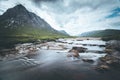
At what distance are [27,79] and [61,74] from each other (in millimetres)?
8216

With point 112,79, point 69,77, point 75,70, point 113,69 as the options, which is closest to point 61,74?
point 69,77

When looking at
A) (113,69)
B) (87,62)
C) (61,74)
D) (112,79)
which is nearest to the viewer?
(112,79)

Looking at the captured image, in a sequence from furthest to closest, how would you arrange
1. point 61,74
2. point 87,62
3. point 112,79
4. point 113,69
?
point 87,62
point 113,69
point 61,74
point 112,79

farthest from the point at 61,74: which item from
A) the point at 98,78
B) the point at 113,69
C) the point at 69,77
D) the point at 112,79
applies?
the point at 113,69

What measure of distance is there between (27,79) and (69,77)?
31.6 feet

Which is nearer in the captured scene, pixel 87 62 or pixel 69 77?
pixel 69 77

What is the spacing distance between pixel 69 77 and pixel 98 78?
657 centimetres

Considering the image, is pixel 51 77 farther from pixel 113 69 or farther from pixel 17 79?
pixel 113 69

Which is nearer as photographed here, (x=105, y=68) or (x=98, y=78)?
(x=98, y=78)

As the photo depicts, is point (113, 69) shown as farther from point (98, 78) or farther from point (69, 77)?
point (69, 77)

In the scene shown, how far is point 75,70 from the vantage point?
3042 centimetres

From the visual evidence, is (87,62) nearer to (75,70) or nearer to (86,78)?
(75,70)

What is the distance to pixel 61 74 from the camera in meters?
27.8

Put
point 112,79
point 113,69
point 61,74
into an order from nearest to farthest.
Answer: point 112,79
point 61,74
point 113,69
